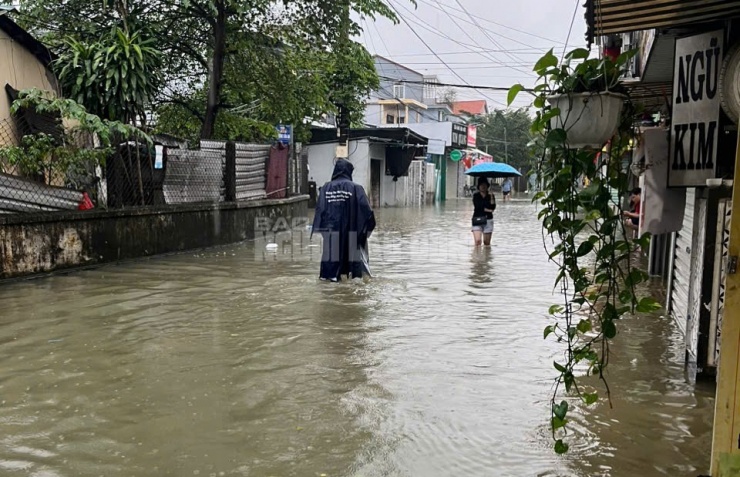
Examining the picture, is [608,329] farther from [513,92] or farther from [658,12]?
[658,12]

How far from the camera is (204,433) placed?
3654mm

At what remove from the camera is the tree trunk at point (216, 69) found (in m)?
13.5

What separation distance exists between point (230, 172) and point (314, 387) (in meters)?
9.36

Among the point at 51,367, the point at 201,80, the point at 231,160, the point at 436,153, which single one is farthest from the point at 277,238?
the point at 436,153

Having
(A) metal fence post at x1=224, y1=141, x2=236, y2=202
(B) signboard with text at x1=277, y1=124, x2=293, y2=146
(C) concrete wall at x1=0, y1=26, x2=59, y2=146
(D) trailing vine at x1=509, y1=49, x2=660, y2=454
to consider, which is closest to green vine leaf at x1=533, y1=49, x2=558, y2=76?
(D) trailing vine at x1=509, y1=49, x2=660, y2=454

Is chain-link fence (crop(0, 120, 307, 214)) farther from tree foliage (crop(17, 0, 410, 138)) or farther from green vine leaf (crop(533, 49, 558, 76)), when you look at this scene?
green vine leaf (crop(533, 49, 558, 76))

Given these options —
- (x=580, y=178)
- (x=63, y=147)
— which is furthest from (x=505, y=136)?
(x=580, y=178)

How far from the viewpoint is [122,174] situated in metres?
10.2

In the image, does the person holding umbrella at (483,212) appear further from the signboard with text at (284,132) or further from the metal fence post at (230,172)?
the signboard with text at (284,132)

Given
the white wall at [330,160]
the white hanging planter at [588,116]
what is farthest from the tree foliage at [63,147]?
the white wall at [330,160]

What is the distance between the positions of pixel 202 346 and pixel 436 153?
33.2 m

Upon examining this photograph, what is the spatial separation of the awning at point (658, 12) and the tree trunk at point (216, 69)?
11.0 meters

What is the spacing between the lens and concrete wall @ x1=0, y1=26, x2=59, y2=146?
10.9 meters

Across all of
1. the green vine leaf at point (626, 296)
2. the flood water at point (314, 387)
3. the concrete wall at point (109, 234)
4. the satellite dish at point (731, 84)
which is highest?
the satellite dish at point (731, 84)
